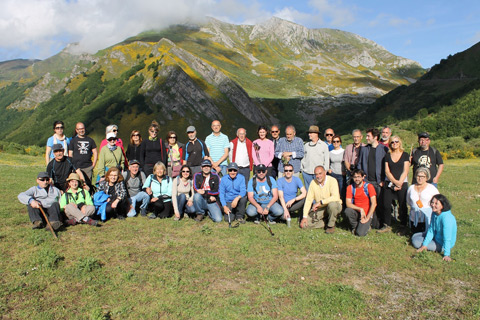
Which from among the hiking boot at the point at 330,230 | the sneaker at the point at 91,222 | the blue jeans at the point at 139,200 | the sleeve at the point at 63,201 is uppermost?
the sleeve at the point at 63,201

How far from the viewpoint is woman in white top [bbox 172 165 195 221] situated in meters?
9.70

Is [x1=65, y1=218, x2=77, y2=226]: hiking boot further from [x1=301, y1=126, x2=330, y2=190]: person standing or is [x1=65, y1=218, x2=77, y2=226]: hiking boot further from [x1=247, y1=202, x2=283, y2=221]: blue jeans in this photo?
[x1=301, y1=126, x2=330, y2=190]: person standing

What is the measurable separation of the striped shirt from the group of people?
33mm

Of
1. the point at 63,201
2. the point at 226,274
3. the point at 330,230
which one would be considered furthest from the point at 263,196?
the point at 63,201

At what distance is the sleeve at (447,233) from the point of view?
659cm

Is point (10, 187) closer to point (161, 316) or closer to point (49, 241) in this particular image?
point (49, 241)

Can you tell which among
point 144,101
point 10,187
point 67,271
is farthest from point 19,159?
point 67,271

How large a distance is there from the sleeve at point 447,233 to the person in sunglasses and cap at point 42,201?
8.83m

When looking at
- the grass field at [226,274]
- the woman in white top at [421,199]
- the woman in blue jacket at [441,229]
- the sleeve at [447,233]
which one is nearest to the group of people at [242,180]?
the woman in white top at [421,199]

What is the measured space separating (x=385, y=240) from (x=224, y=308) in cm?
483

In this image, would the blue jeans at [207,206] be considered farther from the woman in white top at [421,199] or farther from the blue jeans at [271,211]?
the woman in white top at [421,199]

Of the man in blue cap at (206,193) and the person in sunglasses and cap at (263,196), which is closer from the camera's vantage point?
Result: the person in sunglasses and cap at (263,196)

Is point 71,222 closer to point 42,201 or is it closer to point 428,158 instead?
point 42,201

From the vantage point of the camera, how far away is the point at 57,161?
29.2 ft
